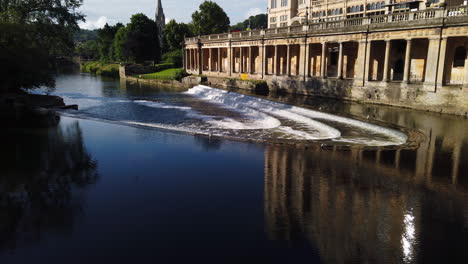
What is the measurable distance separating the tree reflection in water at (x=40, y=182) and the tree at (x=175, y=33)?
74.0m

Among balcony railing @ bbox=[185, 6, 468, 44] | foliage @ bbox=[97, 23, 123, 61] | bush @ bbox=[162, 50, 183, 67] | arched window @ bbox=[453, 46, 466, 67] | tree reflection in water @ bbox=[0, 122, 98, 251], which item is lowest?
tree reflection in water @ bbox=[0, 122, 98, 251]

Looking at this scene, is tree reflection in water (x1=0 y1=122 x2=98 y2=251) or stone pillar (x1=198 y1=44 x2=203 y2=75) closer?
tree reflection in water (x1=0 y1=122 x2=98 y2=251)

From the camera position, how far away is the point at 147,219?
1028 cm

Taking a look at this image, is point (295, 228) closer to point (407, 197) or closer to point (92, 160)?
point (407, 197)

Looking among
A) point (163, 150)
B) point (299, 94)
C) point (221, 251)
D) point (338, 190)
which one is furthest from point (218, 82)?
point (221, 251)

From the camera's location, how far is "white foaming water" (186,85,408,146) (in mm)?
19781

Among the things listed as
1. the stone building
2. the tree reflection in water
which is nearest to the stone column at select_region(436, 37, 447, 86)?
the stone building

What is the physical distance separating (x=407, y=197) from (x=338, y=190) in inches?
86.5

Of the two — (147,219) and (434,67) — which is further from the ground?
(434,67)

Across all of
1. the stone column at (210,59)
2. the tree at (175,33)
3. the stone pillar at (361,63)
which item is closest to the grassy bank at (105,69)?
the tree at (175,33)

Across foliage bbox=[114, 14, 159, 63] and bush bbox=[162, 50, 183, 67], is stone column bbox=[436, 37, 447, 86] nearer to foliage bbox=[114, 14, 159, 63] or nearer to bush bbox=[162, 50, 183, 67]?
bush bbox=[162, 50, 183, 67]

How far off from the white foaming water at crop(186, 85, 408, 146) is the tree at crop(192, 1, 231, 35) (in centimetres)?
5206

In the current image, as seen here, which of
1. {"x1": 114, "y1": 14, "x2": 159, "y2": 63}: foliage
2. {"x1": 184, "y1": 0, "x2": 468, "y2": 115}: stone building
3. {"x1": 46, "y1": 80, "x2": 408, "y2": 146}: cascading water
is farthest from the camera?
{"x1": 114, "y1": 14, "x2": 159, "y2": 63}: foliage

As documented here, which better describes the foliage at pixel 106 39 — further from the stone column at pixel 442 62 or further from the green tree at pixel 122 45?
the stone column at pixel 442 62
